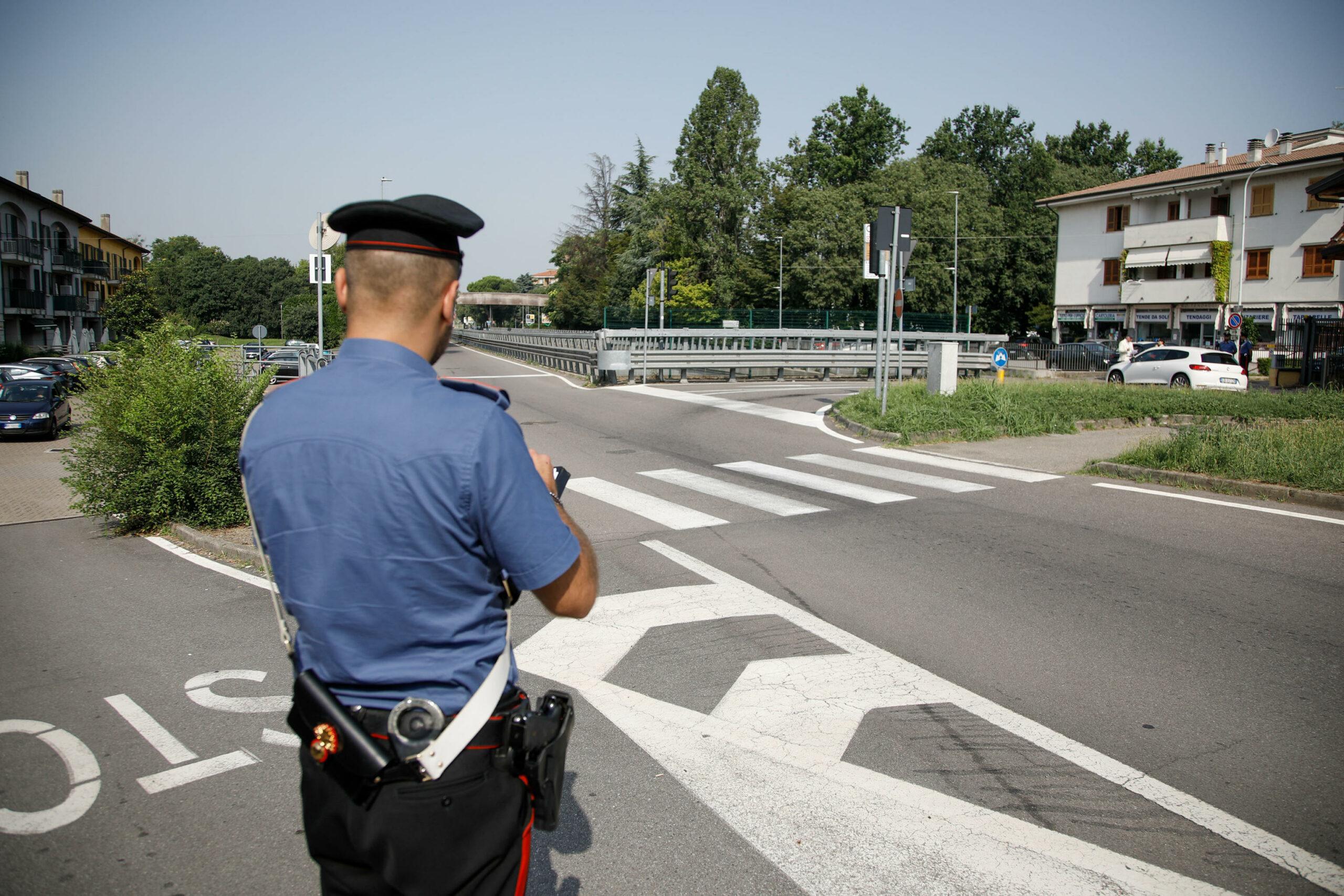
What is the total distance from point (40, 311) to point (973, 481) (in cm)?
6718

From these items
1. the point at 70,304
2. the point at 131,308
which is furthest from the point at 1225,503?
the point at 70,304

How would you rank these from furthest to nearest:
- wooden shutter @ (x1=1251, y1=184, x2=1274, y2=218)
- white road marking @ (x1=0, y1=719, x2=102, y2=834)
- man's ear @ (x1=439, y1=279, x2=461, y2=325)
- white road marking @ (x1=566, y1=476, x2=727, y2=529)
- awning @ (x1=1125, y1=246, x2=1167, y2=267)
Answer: awning @ (x1=1125, y1=246, x2=1167, y2=267), wooden shutter @ (x1=1251, y1=184, x2=1274, y2=218), white road marking @ (x1=566, y1=476, x2=727, y2=529), white road marking @ (x1=0, y1=719, x2=102, y2=834), man's ear @ (x1=439, y1=279, x2=461, y2=325)

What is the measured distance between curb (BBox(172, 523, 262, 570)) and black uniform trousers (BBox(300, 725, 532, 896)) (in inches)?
237

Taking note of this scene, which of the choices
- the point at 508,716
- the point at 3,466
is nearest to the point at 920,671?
the point at 508,716

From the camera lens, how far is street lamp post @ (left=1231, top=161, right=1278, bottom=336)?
4469 cm

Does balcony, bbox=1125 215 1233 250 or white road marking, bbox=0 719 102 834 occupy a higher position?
balcony, bbox=1125 215 1233 250

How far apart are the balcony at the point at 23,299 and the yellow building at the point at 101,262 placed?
7544mm

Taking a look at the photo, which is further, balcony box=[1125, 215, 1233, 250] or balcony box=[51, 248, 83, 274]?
balcony box=[51, 248, 83, 274]

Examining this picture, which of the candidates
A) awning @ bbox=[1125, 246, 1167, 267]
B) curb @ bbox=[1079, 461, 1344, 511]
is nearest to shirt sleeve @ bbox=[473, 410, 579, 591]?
curb @ bbox=[1079, 461, 1344, 511]

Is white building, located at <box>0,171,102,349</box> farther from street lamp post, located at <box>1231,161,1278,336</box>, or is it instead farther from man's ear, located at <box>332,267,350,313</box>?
street lamp post, located at <box>1231,161,1278,336</box>

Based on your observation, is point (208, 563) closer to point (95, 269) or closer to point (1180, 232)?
point (1180, 232)

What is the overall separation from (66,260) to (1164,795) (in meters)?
79.4

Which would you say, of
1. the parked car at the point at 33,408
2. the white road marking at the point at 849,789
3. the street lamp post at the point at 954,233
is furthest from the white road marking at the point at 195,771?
the street lamp post at the point at 954,233

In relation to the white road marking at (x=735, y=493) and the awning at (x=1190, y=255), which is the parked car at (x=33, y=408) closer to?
the white road marking at (x=735, y=493)
